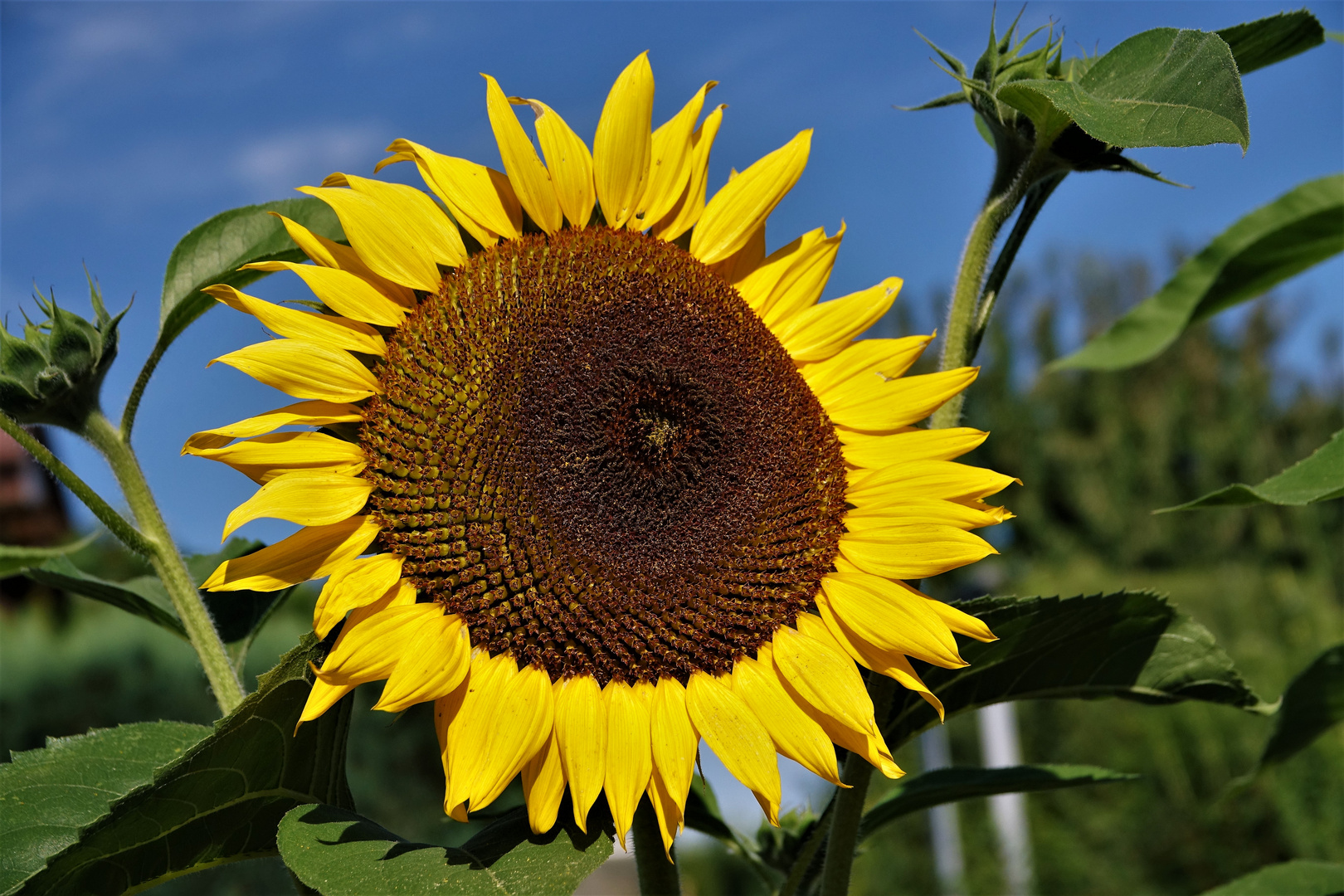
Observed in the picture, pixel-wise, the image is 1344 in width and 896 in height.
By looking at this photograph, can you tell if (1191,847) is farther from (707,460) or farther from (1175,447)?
(1175,447)

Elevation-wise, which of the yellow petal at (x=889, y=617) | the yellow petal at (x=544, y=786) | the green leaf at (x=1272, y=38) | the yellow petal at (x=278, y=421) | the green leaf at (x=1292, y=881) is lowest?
the green leaf at (x=1292, y=881)

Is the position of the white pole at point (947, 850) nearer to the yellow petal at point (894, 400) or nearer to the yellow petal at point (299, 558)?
the yellow petal at point (894, 400)

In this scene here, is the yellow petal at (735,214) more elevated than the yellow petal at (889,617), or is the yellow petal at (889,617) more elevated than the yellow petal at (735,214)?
the yellow petal at (735,214)

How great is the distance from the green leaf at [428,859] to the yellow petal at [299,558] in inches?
8.1

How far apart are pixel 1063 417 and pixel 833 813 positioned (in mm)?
22573

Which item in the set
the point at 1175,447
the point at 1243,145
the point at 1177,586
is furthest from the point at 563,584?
the point at 1175,447

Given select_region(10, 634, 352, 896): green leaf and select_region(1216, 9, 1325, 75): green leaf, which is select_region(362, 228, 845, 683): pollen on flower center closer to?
select_region(10, 634, 352, 896): green leaf

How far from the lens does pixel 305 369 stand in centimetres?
101

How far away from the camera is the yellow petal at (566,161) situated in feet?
3.70

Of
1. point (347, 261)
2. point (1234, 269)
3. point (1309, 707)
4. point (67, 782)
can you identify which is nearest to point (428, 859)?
point (67, 782)

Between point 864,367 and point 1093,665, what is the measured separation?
1.42 ft

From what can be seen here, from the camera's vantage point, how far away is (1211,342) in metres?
22.0

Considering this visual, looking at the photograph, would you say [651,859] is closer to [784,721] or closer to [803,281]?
[784,721]

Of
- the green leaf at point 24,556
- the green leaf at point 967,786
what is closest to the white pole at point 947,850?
the green leaf at point 967,786
